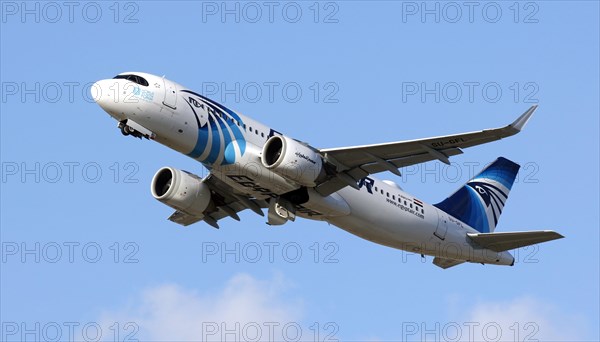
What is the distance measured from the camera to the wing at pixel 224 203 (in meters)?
48.4

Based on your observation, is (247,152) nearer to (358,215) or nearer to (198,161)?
(198,161)

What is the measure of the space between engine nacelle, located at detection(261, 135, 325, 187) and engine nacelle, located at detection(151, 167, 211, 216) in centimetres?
541

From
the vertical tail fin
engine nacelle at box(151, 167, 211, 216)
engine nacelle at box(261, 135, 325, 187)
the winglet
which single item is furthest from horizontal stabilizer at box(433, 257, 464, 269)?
the winglet

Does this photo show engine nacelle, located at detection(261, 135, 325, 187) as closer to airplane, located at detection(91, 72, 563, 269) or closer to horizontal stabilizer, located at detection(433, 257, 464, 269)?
airplane, located at detection(91, 72, 563, 269)

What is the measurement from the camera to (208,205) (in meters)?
48.8

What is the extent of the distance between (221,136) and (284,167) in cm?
263

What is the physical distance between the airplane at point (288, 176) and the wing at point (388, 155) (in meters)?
0.04

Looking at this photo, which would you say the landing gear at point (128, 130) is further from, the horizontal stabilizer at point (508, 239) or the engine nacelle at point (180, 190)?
the horizontal stabilizer at point (508, 239)

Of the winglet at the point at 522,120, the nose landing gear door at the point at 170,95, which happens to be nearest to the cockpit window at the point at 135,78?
the nose landing gear door at the point at 170,95

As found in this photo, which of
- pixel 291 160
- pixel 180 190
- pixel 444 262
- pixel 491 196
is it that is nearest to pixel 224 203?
pixel 180 190

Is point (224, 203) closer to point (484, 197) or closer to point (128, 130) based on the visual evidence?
point (128, 130)

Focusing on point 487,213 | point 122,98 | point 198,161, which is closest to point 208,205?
point 198,161

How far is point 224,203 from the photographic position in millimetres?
49531

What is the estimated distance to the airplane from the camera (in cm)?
4269
